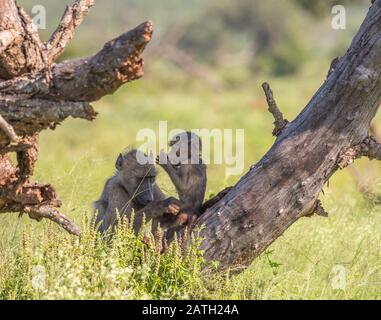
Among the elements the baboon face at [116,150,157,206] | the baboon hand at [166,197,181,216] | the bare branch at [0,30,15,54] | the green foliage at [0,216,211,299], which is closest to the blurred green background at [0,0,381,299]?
the green foliage at [0,216,211,299]

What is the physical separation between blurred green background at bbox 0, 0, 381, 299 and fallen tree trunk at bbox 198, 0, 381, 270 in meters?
0.31

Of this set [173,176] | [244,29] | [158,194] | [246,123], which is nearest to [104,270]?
[173,176]

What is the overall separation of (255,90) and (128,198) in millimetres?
28979

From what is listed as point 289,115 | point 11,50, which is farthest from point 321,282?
point 289,115

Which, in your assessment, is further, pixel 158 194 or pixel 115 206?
pixel 158 194

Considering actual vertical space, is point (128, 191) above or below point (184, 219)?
above

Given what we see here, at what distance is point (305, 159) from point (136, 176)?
1465 mm

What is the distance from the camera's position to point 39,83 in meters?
4.46

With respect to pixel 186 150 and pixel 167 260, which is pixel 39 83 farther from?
pixel 186 150

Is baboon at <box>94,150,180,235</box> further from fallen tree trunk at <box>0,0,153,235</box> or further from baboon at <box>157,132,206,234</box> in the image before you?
fallen tree trunk at <box>0,0,153,235</box>

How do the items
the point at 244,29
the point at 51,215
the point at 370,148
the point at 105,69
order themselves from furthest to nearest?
1. the point at 244,29
2. the point at 51,215
3. the point at 370,148
4. the point at 105,69

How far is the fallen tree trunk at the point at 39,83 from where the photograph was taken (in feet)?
13.9

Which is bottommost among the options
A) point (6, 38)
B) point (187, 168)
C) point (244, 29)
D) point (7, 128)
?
point (7, 128)

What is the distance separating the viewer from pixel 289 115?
21172 millimetres
